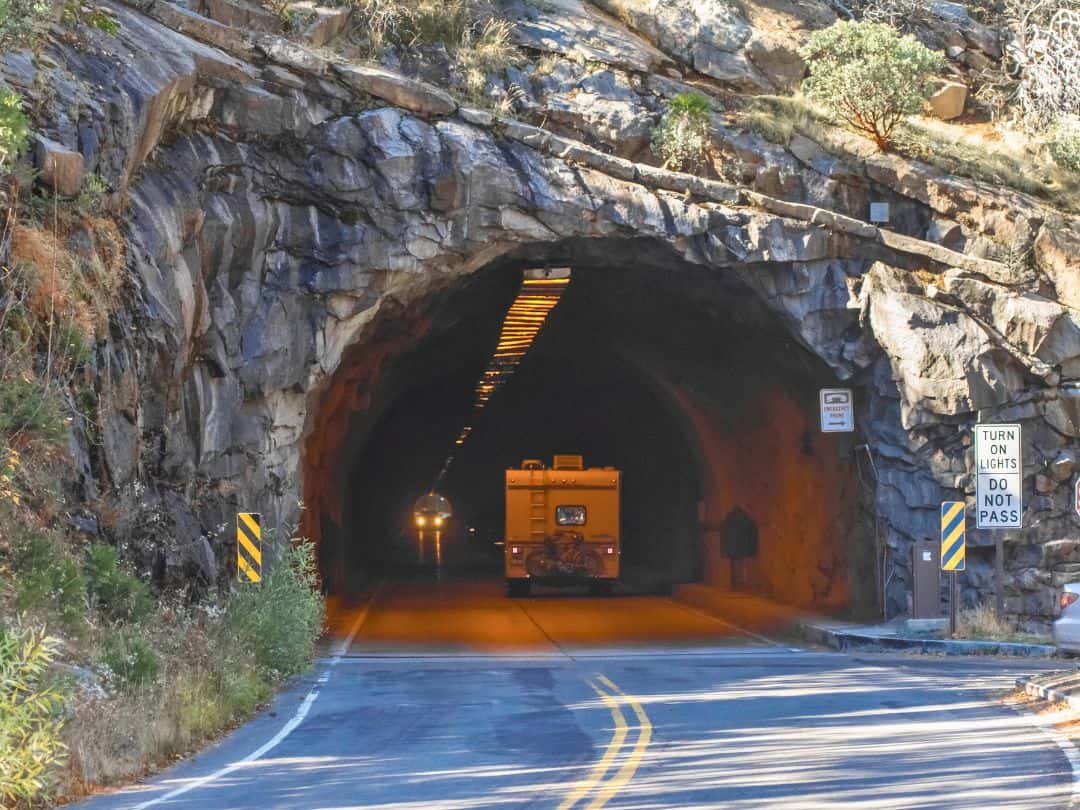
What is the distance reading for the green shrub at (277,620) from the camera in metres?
19.4

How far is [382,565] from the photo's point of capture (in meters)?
66.4

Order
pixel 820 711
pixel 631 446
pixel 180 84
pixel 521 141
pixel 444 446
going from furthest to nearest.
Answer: pixel 444 446
pixel 631 446
pixel 521 141
pixel 180 84
pixel 820 711

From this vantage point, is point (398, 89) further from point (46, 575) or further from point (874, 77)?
point (46, 575)

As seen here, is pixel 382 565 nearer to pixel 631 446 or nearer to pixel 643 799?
pixel 631 446

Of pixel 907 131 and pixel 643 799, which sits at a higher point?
pixel 907 131

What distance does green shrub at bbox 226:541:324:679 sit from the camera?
63.6ft

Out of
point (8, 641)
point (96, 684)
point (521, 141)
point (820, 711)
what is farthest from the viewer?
point (521, 141)

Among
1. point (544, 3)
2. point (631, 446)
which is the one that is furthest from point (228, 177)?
point (631, 446)

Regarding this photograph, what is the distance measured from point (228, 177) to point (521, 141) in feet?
19.1

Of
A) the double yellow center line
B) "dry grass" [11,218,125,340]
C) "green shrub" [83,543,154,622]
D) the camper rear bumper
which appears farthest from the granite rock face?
the camper rear bumper

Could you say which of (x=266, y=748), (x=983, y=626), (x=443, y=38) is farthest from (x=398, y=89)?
(x=266, y=748)

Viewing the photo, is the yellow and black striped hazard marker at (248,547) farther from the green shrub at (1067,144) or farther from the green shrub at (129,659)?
the green shrub at (1067,144)

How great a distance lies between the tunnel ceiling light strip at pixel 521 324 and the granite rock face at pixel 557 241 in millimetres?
2691

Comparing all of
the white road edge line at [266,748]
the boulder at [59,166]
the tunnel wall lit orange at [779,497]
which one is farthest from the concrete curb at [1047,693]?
the tunnel wall lit orange at [779,497]
